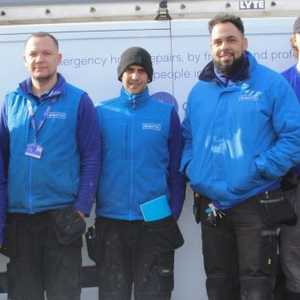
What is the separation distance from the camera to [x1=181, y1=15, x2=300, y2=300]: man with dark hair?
264 centimetres

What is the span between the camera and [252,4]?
3.19m

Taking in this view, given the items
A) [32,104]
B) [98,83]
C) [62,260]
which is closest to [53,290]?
[62,260]

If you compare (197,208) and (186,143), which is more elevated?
(186,143)

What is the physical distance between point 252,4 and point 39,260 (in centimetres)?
189

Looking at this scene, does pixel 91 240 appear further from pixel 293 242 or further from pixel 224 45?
pixel 224 45

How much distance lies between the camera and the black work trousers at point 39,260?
2779 mm

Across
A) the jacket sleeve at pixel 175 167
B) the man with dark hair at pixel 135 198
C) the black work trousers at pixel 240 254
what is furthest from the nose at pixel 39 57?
the black work trousers at pixel 240 254

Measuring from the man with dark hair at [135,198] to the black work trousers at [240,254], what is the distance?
209 millimetres

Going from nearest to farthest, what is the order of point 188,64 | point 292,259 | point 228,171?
point 228,171 → point 292,259 → point 188,64

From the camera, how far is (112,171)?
2873 millimetres

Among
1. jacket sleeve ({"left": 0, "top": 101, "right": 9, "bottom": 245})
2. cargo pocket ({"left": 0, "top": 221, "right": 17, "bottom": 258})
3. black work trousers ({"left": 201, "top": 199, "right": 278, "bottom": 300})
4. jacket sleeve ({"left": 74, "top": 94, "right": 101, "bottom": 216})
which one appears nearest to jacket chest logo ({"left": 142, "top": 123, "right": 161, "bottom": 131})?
jacket sleeve ({"left": 74, "top": 94, "right": 101, "bottom": 216})

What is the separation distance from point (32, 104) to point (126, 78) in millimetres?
513

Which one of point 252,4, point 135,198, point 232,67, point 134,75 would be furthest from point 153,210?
point 252,4

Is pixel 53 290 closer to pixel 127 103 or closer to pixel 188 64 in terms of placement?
pixel 127 103
